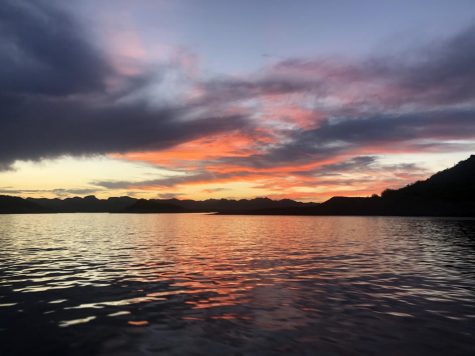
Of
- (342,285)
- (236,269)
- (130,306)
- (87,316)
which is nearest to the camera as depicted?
(87,316)

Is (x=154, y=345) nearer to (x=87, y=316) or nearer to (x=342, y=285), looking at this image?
(x=87, y=316)

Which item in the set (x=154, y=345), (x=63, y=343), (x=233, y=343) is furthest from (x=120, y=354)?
(x=233, y=343)

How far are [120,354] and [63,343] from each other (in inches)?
120

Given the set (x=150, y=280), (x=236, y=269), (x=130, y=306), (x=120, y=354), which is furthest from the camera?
(x=236, y=269)

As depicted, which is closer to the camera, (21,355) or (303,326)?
(21,355)

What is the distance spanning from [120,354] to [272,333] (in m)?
6.42

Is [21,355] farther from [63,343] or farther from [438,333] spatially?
[438,333]

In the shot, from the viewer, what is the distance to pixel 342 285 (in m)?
27.7

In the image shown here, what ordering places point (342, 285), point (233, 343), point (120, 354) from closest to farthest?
point (120, 354), point (233, 343), point (342, 285)

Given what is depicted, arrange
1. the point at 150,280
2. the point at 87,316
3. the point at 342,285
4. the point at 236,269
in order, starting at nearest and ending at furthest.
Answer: the point at 87,316 → the point at 342,285 → the point at 150,280 → the point at 236,269

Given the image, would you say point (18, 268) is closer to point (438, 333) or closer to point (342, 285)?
point (342, 285)

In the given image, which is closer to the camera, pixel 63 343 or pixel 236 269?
pixel 63 343

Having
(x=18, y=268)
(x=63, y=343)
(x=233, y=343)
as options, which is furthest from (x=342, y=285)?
(x=18, y=268)

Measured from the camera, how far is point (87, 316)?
19.7 meters
